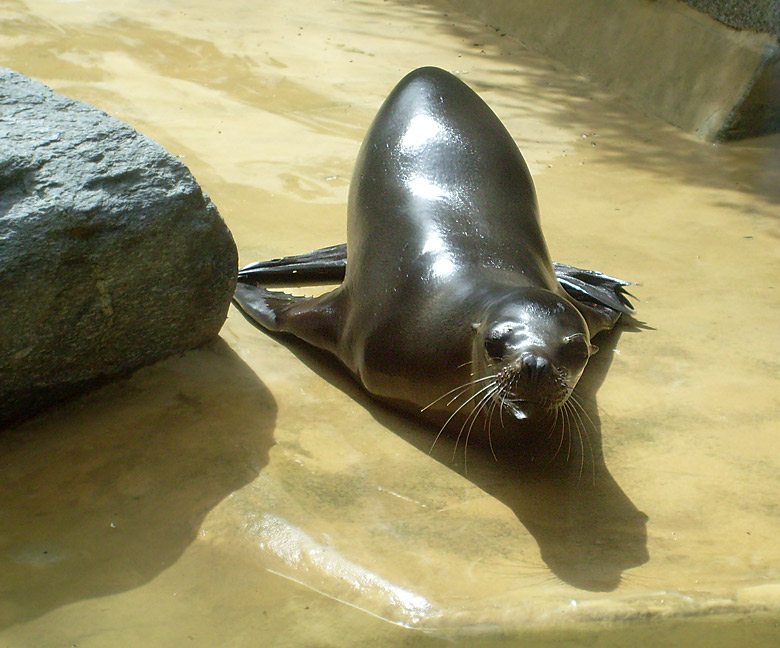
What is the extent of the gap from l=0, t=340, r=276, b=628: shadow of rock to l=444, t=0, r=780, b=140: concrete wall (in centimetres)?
460

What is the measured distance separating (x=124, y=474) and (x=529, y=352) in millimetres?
1276

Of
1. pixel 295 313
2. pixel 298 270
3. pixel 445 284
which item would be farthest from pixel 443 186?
pixel 298 270

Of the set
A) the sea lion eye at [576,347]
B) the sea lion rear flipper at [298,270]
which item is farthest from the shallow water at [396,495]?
the sea lion eye at [576,347]

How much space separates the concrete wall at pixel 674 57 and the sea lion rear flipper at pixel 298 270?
11.6ft

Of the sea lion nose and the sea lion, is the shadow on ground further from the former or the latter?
the sea lion nose

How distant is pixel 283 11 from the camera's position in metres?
9.17

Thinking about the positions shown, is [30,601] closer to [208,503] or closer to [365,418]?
[208,503]

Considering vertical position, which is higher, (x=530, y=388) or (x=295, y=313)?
(x=530, y=388)

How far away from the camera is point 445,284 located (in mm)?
3613

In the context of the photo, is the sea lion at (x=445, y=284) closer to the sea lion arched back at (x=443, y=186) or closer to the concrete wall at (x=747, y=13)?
the sea lion arched back at (x=443, y=186)

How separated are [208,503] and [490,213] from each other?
1644 millimetres

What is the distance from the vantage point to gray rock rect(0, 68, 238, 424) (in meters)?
3.06

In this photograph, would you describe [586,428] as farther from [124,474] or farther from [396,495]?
[124,474]

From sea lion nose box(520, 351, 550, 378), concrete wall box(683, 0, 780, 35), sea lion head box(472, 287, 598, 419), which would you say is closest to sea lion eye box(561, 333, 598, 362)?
sea lion head box(472, 287, 598, 419)
